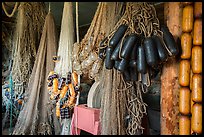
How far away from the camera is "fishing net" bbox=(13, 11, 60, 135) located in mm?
1867

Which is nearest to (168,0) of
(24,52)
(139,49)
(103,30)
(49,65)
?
(139,49)

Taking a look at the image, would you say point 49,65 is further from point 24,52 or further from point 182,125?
point 182,125

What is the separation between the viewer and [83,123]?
1536mm

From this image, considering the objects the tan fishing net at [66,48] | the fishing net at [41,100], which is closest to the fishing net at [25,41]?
the fishing net at [41,100]

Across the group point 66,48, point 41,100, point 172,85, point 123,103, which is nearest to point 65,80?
A: point 66,48

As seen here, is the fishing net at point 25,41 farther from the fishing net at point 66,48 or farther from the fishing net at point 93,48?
the fishing net at point 93,48

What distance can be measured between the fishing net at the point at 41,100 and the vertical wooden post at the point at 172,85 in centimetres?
113

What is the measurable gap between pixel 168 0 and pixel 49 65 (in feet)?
4.20

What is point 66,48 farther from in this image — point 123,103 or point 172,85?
point 172,85

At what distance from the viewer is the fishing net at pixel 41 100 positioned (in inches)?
73.5

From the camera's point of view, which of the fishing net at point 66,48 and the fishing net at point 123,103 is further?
the fishing net at point 66,48

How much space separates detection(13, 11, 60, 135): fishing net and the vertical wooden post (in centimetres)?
113

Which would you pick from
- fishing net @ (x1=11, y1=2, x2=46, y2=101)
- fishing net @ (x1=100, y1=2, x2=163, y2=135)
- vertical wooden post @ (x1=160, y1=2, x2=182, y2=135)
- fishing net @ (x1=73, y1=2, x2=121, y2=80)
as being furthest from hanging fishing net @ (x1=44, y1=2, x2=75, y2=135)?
vertical wooden post @ (x1=160, y1=2, x2=182, y2=135)

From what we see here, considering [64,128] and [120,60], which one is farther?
[64,128]
